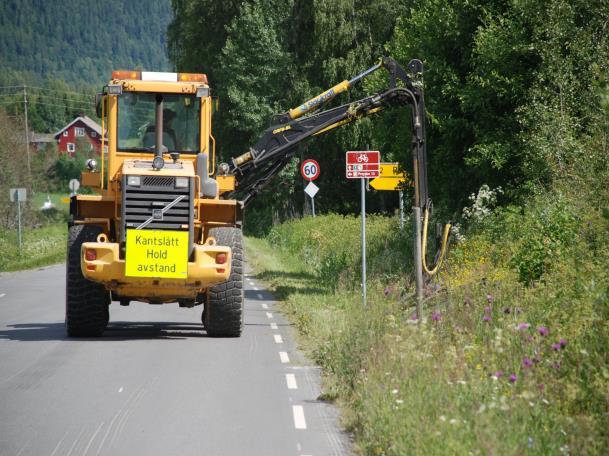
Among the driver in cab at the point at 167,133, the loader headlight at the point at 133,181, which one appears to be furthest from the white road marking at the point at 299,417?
the driver in cab at the point at 167,133

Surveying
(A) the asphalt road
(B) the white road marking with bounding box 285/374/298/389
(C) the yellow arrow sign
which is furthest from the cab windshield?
(C) the yellow arrow sign

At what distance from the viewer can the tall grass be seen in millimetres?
7637

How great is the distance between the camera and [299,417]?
34.9 ft

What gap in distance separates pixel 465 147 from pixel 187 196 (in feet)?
35.6

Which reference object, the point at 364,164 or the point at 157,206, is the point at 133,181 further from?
the point at 364,164

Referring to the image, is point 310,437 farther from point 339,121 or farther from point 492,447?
point 339,121

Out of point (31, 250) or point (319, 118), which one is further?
point (31, 250)

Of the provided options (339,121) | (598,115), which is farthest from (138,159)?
(598,115)

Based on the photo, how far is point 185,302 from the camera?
1770cm

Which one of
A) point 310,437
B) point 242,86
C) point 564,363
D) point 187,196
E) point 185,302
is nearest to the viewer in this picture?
point 564,363

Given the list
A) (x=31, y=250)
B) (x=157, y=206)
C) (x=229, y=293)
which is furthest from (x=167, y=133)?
(x=31, y=250)

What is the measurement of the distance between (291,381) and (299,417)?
7.54ft

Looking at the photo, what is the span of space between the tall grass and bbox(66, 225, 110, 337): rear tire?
10.5 feet

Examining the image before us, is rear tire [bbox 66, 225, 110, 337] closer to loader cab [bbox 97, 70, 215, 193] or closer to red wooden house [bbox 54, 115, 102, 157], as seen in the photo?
loader cab [bbox 97, 70, 215, 193]
